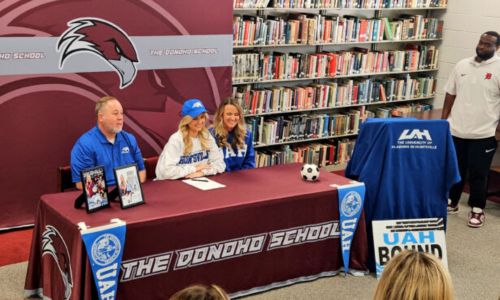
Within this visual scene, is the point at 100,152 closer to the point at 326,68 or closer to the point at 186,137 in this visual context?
the point at 186,137

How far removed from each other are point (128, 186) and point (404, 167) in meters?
2.03

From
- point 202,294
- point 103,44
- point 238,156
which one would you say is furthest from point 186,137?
point 202,294

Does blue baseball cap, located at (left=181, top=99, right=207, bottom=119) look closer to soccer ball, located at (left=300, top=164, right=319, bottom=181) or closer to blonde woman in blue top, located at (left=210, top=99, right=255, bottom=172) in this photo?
blonde woman in blue top, located at (left=210, top=99, right=255, bottom=172)

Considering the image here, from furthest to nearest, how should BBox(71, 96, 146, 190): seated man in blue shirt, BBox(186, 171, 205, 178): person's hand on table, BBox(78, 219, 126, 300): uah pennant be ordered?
BBox(186, 171, 205, 178): person's hand on table, BBox(71, 96, 146, 190): seated man in blue shirt, BBox(78, 219, 126, 300): uah pennant

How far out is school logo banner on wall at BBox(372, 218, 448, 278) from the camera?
4.70 metres

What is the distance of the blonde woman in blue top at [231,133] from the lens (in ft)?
16.5

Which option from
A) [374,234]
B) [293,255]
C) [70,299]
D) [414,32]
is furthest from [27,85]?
[414,32]

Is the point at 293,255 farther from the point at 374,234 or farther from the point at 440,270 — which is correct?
the point at 440,270

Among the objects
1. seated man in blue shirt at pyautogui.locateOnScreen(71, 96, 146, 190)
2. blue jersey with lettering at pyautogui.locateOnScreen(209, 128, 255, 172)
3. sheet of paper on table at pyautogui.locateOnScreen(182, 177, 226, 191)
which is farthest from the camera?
blue jersey with lettering at pyautogui.locateOnScreen(209, 128, 255, 172)

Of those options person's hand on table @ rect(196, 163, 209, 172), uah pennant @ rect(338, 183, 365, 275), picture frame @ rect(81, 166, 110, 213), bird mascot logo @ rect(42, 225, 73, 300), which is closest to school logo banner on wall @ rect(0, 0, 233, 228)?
person's hand on table @ rect(196, 163, 209, 172)

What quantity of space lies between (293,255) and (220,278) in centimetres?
58

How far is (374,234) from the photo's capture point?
470 centimetres

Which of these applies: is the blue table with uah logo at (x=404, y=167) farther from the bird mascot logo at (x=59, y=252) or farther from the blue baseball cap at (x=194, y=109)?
the bird mascot logo at (x=59, y=252)

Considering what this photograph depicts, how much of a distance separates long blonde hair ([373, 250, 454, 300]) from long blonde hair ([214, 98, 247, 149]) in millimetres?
3076
